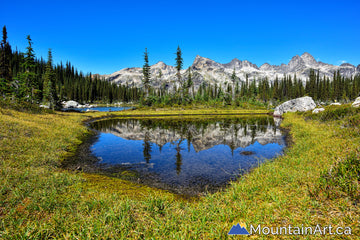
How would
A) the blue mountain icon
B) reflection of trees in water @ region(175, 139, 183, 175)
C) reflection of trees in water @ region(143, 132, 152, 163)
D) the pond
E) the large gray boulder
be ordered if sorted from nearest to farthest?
the blue mountain icon → the pond → reflection of trees in water @ region(175, 139, 183, 175) → reflection of trees in water @ region(143, 132, 152, 163) → the large gray boulder

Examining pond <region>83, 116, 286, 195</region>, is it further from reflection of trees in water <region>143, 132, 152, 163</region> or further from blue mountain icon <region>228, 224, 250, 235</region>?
blue mountain icon <region>228, 224, 250, 235</region>

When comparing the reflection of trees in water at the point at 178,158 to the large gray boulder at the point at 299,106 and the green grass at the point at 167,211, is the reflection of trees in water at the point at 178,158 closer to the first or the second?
the green grass at the point at 167,211

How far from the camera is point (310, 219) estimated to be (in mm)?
3959

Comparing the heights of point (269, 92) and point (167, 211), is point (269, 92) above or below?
above

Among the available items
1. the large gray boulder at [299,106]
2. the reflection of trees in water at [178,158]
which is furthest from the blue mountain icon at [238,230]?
the large gray boulder at [299,106]

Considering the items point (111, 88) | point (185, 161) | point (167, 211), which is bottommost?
point (185, 161)

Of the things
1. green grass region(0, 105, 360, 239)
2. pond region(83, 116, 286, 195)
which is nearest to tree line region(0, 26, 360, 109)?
pond region(83, 116, 286, 195)

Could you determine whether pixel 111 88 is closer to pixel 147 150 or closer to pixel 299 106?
pixel 299 106

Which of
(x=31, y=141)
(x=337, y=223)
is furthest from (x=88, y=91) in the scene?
(x=337, y=223)

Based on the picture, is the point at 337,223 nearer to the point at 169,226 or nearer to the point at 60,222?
the point at 169,226

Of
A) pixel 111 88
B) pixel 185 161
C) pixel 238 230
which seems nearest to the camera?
pixel 238 230

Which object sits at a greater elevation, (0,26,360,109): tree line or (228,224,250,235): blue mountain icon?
(0,26,360,109): tree line

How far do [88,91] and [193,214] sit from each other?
474 feet

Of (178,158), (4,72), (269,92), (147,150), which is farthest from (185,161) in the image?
(269,92)
